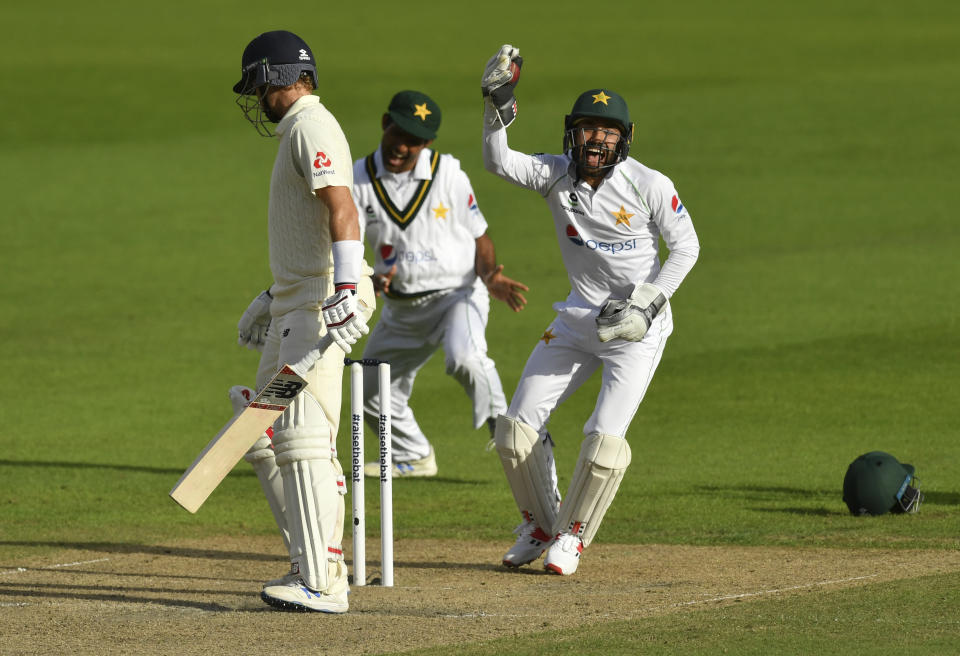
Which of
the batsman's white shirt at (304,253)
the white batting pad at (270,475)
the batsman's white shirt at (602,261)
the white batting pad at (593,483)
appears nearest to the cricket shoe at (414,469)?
the batsman's white shirt at (602,261)

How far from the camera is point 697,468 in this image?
1045cm

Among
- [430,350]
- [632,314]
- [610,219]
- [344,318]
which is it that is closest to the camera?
[344,318]

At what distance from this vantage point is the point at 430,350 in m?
10.3

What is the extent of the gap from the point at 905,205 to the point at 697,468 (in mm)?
15160

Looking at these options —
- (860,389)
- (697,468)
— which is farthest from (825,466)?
(860,389)

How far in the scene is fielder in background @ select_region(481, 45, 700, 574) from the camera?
23.8ft

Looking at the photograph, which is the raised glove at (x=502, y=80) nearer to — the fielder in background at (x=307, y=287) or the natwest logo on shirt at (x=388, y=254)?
the fielder in background at (x=307, y=287)

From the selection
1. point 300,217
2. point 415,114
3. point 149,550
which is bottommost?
point 149,550

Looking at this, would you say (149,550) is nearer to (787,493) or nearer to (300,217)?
(300,217)

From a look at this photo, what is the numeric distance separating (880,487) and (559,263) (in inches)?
492

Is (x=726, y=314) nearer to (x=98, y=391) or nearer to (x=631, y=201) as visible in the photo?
(x=98, y=391)

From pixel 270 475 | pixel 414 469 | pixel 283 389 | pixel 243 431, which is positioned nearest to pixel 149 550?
pixel 270 475

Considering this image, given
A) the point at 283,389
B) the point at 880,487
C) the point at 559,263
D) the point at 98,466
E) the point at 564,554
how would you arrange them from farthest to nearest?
the point at 559,263 → the point at 98,466 → the point at 880,487 → the point at 564,554 → the point at 283,389

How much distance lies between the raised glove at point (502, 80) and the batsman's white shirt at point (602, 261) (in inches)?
4.1
